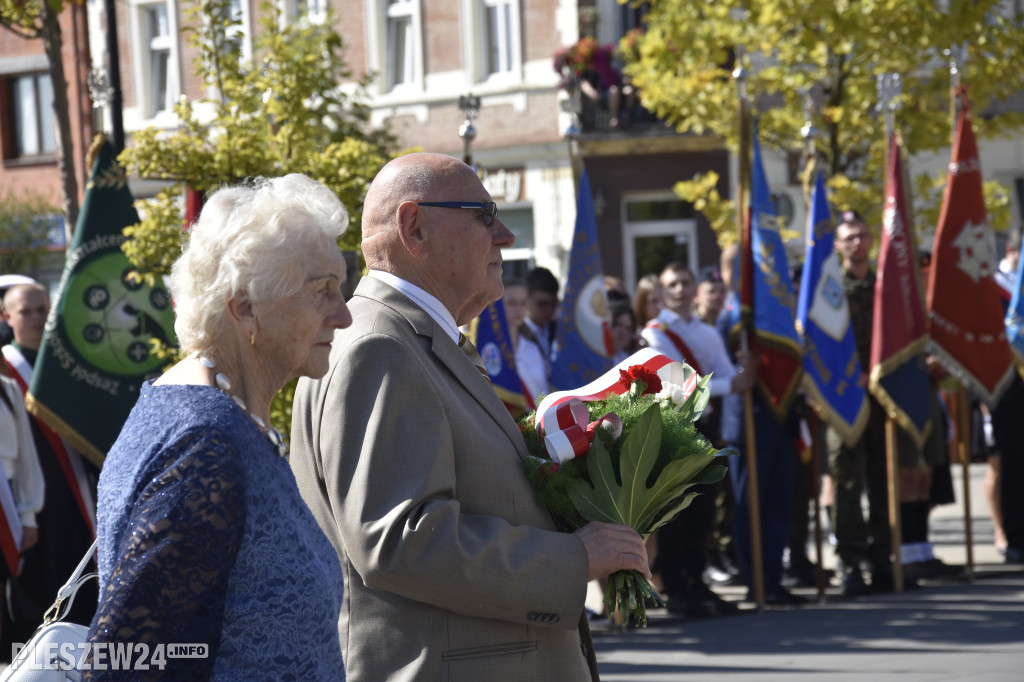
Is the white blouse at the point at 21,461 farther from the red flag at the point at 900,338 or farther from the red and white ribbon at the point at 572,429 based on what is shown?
the red flag at the point at 900,338

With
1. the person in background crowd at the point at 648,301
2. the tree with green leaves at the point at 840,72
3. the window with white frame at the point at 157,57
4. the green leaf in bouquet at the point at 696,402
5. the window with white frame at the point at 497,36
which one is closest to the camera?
the green leaf in bouquet at the point at 696,402

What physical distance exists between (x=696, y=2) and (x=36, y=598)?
944cm

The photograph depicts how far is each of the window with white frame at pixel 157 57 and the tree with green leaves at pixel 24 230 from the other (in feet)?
9.06

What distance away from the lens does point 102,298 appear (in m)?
7.18

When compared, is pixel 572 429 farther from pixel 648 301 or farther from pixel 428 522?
pixel 648 301

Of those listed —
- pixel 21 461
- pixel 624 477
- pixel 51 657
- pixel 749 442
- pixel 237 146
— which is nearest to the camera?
pixel 51 657

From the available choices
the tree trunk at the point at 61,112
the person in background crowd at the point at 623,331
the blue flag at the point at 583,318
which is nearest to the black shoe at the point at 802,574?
the person in background crowd at the point at 623,331

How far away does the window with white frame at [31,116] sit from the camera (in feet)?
90.2

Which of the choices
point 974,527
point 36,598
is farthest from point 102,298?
point 974,527

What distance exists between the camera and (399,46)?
2422 cm

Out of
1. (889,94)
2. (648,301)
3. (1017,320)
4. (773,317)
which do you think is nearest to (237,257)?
(773,317)

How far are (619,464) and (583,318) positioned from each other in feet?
18.8

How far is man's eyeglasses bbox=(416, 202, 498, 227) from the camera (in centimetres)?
318

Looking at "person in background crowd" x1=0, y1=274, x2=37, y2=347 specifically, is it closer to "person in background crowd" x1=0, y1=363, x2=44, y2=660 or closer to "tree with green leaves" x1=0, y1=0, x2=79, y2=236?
"person in background crowd" x1=0, y1=363, x2=44, y2=660
